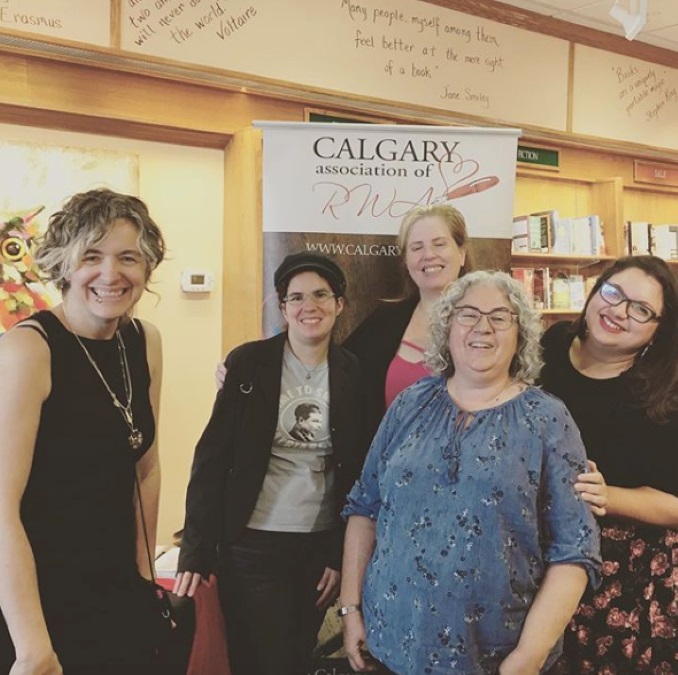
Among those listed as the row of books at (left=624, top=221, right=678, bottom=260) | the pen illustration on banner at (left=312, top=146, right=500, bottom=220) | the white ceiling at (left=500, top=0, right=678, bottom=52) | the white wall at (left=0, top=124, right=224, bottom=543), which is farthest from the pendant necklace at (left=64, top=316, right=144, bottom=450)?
the row of books at (left=624, top=221, right=678, bottom=260)

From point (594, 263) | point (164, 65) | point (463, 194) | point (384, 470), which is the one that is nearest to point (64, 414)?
point (384, 470)

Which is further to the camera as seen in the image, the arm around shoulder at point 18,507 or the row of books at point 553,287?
the row of books at point 553,287

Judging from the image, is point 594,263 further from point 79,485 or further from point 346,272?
point 79,485

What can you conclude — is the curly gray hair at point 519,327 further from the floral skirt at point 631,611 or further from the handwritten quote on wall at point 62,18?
the handwritten quote on wall at point 62,18

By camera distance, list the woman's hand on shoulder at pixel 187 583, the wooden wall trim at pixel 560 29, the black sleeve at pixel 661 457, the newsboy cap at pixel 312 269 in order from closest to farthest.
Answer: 1. the black sleeve at pixel 661 457
2. the woman's hand on shoulder at pixel 187 583
3. the newsboy cap at pixel 312 269
4. the wooden wall trim at pixel 560 29

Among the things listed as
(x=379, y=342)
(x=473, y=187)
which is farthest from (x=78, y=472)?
(x=473, y=187)

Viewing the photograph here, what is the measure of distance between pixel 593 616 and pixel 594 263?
3.44m

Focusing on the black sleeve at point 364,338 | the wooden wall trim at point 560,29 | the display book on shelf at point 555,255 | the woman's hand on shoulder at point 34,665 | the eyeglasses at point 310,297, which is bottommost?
the woman's hand on shoulder at point 34,665

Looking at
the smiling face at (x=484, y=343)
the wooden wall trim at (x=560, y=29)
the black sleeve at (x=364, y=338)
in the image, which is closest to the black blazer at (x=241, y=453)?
the black sleeve at (x=364, y=338)

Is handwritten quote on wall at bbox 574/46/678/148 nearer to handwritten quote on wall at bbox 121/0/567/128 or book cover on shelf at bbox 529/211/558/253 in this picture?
handwritten quote on wall at bbox 121/0/567/128

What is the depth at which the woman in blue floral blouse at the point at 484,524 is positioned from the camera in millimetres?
1454

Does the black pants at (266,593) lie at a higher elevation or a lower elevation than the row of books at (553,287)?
lower

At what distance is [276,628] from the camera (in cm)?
194

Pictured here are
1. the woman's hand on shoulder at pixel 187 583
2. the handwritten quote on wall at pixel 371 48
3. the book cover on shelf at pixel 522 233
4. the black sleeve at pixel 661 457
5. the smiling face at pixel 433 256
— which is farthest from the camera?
the book cover on shelf at pixel 522 233
